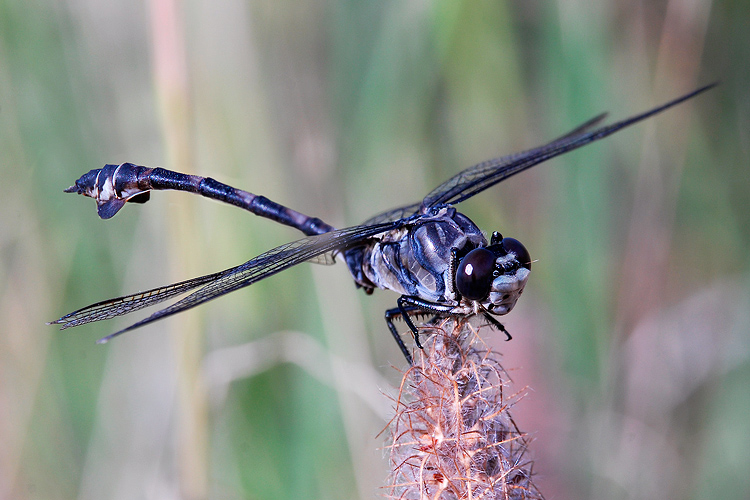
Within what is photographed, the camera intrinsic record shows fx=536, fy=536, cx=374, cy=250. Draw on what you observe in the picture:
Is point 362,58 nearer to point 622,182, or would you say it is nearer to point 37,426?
point 622,182

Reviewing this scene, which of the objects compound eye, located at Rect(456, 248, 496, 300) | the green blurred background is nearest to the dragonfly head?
compound eye, located at Rect(456, 248, 496, 300)

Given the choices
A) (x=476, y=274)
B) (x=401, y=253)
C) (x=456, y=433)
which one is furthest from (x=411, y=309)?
(x=456, y=433)

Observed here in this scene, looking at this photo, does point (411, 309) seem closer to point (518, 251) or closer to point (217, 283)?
point (518, 251)

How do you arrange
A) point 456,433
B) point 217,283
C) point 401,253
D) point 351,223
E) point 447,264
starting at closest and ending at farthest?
point 456,433
point 217,283
point 447,264
point 401,253
point 351,223

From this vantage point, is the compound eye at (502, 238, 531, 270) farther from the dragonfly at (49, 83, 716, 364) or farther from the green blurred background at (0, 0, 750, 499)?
the green blurred background at (0, 0, 750, 499)

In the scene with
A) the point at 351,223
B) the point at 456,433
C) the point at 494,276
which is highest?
the point at 351,223

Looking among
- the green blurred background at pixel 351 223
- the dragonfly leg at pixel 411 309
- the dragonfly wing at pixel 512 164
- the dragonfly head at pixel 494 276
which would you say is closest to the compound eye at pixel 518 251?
the dragonfly head at pixel 494 276

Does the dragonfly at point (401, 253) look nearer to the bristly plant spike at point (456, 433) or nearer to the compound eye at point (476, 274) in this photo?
the compound eye at point (476, 274)
